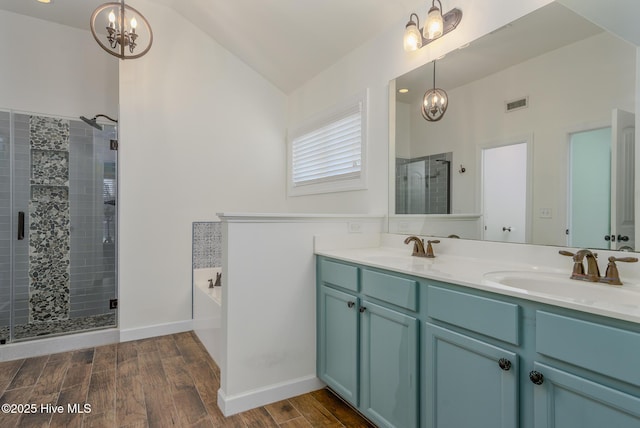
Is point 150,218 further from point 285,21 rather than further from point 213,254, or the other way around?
point 285,21

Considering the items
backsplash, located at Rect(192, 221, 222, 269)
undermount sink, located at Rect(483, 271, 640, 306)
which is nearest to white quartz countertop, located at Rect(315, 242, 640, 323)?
undermount sink, located at Rect(483, 271, 640, 306)

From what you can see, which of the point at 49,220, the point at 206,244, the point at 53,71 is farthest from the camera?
the point at 206,244

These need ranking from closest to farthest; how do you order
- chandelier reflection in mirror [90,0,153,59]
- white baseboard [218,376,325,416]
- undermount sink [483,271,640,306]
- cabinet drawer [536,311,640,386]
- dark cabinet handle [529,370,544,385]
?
cabinet drawer [536,311,640,386] < dark cabinet handle [529,370,544,385] < undermount sink [483,271,640,306] < white baseboard [218,376,325,416] < chandelier reflection in mirror [90,0,153,59]

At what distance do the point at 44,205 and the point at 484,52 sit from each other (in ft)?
12.0

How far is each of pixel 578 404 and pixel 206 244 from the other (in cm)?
319

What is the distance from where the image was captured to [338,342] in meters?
2.05

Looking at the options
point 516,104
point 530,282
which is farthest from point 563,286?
point 516,104

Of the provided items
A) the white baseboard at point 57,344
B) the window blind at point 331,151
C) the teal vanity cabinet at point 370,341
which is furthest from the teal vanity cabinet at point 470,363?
the white baseboard at point 57,344

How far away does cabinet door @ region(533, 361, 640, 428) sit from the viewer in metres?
0.90

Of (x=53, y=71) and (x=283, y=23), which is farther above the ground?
(x=283, y=23)

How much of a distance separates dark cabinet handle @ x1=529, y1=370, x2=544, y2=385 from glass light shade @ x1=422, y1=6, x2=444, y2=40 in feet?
6.00

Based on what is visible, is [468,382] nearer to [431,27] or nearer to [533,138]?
[533,138]

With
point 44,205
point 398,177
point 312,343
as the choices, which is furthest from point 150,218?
point 398,177

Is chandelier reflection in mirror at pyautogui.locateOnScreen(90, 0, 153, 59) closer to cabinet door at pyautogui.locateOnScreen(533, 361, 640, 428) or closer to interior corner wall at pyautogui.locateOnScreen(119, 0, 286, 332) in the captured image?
interior corner wall at pyautogui.locateOnScreen(119, 0, 286, 332)
